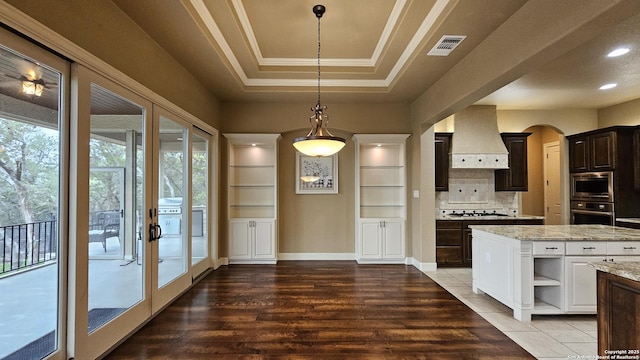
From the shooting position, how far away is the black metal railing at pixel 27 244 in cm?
181

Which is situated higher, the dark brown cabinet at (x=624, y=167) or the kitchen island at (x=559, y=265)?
the dark brown cabinet at (x=624, y=167)

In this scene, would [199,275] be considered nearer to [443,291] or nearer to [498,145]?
[443,291]

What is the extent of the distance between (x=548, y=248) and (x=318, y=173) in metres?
3.84

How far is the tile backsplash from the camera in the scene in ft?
20.2

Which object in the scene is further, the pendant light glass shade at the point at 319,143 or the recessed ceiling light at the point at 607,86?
the recessed ceiling light at the point at 607,86

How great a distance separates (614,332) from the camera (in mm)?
1854

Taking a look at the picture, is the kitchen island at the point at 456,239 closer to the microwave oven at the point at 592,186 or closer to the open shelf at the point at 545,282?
the microwave oven at the point at 592,186

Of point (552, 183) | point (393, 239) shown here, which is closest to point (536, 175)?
point (552, 183)

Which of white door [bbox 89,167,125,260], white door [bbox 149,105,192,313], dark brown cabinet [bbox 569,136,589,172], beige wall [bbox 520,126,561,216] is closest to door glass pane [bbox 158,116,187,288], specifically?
white door [bbox 149,105,192,313]

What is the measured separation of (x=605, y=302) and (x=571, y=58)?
349 cm

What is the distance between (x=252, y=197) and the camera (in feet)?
19.6

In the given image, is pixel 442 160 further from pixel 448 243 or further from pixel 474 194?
pixel 448 243

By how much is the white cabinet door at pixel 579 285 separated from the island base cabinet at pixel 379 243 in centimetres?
272

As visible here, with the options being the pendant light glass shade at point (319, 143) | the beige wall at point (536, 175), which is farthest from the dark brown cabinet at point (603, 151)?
the pendant light glass shade at point (319, 143)
